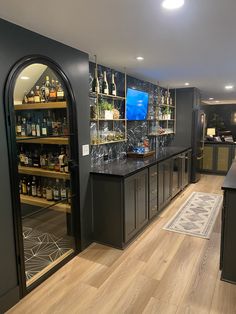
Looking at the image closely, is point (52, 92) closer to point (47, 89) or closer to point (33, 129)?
point (47, 89)

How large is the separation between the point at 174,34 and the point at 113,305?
8.07 ft

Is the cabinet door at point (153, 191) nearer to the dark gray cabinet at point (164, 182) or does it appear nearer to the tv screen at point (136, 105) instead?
the dark gray cabinet at point (164, 182)

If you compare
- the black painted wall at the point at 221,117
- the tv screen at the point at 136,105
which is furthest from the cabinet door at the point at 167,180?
the black painted wall at the point at 221,117

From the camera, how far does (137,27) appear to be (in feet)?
6.63

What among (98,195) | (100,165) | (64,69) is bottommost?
(98,195)

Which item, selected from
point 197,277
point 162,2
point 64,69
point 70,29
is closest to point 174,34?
point 162,2

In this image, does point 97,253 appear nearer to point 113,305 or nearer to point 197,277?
point 113,305

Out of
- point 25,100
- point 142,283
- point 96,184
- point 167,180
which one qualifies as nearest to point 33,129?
point 25,100

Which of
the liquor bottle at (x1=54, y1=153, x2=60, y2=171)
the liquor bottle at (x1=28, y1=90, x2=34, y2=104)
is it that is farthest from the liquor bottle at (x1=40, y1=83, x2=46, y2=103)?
the liquor bottle at (x1=54, y1=153, x2=60, y2=171)

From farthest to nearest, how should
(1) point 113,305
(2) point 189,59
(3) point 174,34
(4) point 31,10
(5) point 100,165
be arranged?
1. (5) point 100,165
2. (2) point 189,59
3. (3) point 174,34
4. (1) point 113,305
5. (4) point 31,10

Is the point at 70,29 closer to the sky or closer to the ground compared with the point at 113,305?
closer to the sky

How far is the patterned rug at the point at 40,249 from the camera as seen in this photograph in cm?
252

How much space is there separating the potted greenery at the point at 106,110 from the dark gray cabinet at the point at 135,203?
92 cm

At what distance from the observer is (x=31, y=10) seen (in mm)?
1705
